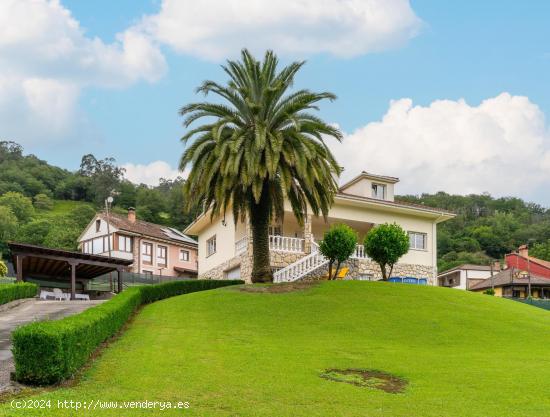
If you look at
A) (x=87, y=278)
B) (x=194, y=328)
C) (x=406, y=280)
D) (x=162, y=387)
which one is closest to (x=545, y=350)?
(x=194, y=328)

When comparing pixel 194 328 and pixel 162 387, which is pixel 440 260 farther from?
pixel 162 387

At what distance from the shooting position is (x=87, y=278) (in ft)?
151

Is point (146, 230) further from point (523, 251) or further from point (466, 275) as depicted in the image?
point (523, 251)

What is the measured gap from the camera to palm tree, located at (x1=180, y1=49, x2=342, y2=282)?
2800 cm

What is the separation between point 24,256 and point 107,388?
917 inches

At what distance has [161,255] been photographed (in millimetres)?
68000

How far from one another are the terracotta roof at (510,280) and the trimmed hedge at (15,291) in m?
49.4

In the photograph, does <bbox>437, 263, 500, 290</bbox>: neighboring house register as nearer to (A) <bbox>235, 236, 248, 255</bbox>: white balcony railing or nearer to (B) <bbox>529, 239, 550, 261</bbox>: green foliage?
(B) <bbox>529, 239, 550, 261</bbox>: green foliage

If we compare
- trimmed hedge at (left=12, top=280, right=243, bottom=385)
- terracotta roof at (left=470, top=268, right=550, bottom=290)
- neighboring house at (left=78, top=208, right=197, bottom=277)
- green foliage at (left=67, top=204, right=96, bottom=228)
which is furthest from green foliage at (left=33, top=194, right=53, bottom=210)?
trimmed hedge at (left=12, top=280, right=243, bottom=385)

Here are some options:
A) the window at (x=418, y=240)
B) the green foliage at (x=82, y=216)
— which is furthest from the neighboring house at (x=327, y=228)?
the green foliage at (x=82, y=216)

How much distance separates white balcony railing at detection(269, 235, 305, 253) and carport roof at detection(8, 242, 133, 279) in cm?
850

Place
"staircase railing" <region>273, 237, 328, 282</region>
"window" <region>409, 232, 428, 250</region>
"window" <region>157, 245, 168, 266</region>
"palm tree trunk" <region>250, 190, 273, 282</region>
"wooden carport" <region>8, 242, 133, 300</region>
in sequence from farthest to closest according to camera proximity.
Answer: "window" <region>157, 245, 168, 266</region>, "window" <region>409, 232, 428, 250</region>, "staircase railing" <region>273, 237, 328, 282</region>, "wooden carport" <region>8, 242, 133, 300</region>, "palm tree trunk" <region>250, 190, 273, 282</region>

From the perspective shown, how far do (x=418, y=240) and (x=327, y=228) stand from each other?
616 cm

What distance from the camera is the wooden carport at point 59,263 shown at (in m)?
32.2
